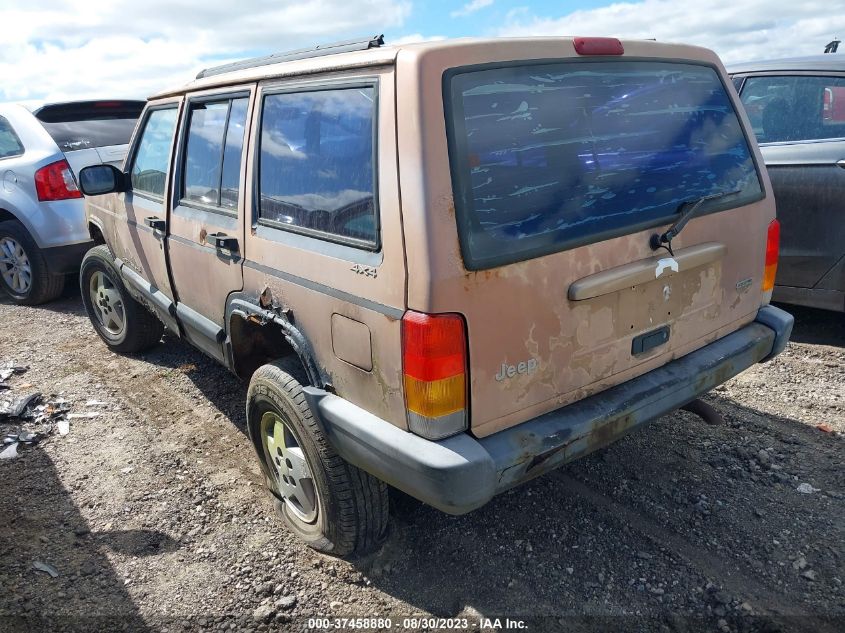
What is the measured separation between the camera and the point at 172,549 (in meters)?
2.96

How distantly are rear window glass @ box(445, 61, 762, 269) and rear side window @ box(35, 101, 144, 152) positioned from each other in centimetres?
524

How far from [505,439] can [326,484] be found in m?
0.78

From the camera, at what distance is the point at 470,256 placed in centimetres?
210

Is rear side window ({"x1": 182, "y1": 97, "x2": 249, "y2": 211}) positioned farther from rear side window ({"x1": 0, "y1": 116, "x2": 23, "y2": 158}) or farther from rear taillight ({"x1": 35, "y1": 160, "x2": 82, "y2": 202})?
rear side window ({"x1": 0, "y1": 116, "x2": 23, "y2": 158})

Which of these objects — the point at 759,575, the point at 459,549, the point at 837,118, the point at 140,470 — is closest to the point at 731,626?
the point at 759,575

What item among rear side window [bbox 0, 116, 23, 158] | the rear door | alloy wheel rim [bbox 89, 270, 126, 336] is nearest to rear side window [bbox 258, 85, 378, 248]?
alloy wheel rim [bbox 89, 270, 126, 336]

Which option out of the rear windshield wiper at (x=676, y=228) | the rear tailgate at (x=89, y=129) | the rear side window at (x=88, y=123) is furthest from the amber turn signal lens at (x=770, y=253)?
the rear side window at (x=88, y=123)

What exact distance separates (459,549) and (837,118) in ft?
12.4

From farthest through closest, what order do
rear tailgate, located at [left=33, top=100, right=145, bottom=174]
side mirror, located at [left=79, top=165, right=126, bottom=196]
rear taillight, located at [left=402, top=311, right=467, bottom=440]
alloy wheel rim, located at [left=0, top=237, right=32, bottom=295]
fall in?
alloy wheel rim, located at [left=0, top=237, right=32, bottom=295]
rear tailgate, located at [left=33, top=100, right=145, bottom=174]
side mirror, located at [left=79, top=165, right=126, bottom=196]
rear taillight, located at [left=402, top=311, right=467, bottom=440]

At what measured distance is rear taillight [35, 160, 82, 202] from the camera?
591 centimetres

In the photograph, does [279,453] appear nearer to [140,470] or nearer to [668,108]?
[140,470]

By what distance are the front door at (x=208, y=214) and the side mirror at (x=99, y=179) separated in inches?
32.8

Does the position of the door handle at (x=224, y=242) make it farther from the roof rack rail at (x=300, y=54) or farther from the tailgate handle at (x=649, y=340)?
the tailgate handle at (x=649, y=340)

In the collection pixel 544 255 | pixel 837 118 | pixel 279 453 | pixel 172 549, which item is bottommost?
pixel 172 549
